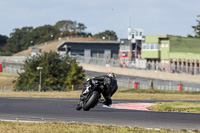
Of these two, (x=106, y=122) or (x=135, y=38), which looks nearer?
(x=106, y=122)

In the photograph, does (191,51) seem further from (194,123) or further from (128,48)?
(194,123)

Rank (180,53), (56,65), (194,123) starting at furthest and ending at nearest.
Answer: (180,53), (56,65), (194,123)

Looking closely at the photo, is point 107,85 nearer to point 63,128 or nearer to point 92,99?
point 92,99

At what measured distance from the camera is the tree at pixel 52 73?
7300cm

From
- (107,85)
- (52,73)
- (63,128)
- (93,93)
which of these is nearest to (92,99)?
(93,93)

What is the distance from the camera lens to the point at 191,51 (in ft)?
352

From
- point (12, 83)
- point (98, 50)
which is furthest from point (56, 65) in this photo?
point (98, 50)

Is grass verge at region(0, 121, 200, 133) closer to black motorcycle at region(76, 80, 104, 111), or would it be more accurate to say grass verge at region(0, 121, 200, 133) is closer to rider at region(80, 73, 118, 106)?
black motorcycle at region(76, 80, 104, 111)

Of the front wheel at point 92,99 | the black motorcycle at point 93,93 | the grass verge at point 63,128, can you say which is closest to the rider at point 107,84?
the black motorcycle at point 93,93

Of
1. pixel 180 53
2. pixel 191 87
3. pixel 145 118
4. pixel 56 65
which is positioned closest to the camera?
pixel 145 118

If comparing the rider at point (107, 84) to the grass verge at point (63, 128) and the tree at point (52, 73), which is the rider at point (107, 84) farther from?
the tree at point (52, 73)

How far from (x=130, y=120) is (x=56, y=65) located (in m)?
58.7

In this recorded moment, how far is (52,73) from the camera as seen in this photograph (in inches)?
2928

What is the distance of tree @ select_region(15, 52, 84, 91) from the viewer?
73.0 m
